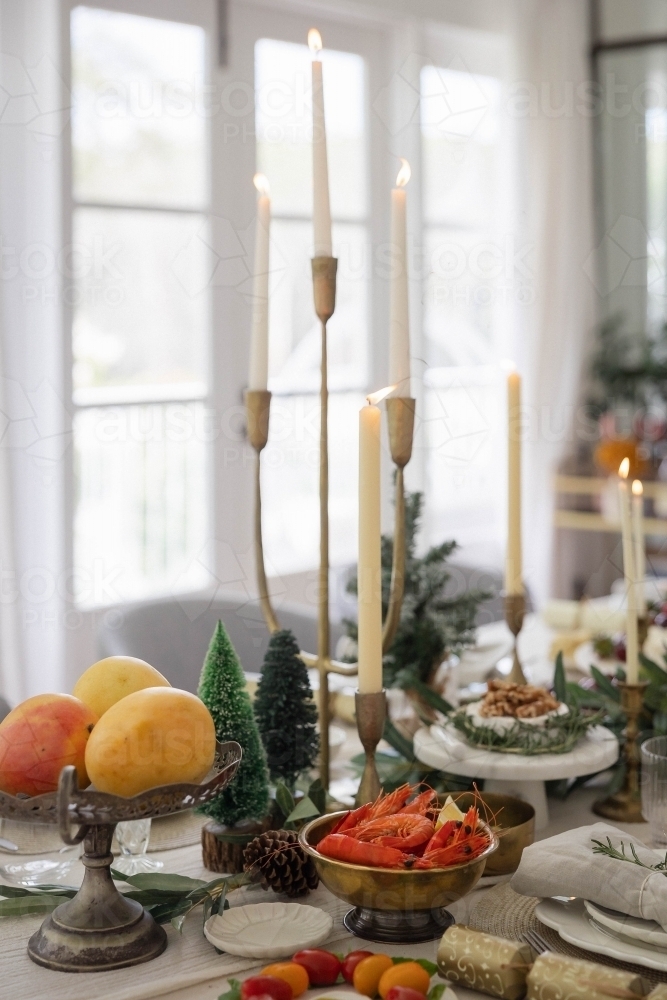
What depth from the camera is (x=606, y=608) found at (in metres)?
1.78

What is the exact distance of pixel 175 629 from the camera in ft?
5.61

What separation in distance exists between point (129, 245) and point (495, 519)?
153 cm

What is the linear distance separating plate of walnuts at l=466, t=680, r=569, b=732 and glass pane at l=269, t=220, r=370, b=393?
75.9 inches

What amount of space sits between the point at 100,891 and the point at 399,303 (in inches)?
21.4

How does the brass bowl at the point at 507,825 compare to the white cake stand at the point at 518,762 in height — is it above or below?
below

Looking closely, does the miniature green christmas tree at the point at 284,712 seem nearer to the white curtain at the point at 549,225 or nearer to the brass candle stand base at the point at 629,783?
the brass candle stand base at the point at 629,783

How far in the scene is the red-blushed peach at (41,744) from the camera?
713mm

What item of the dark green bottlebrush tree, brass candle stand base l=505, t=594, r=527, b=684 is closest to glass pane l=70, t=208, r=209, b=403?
the dark green bottlebrush tree

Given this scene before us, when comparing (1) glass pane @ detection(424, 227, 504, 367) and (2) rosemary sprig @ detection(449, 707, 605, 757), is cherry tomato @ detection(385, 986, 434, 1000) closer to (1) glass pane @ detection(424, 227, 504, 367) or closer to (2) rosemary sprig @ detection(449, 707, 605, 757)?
(2) rosemary sprig @ detection(449, 707, 605, 757)

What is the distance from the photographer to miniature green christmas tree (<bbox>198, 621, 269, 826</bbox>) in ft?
Answer: 2.88

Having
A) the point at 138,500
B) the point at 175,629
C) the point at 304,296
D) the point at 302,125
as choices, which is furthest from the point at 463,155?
the point at 175,629

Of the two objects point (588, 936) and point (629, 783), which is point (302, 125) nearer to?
point (629, 783)

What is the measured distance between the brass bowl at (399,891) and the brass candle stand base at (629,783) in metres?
0.29

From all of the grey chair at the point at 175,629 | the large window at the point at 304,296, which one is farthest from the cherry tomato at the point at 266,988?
the large window at the point at 304,296
